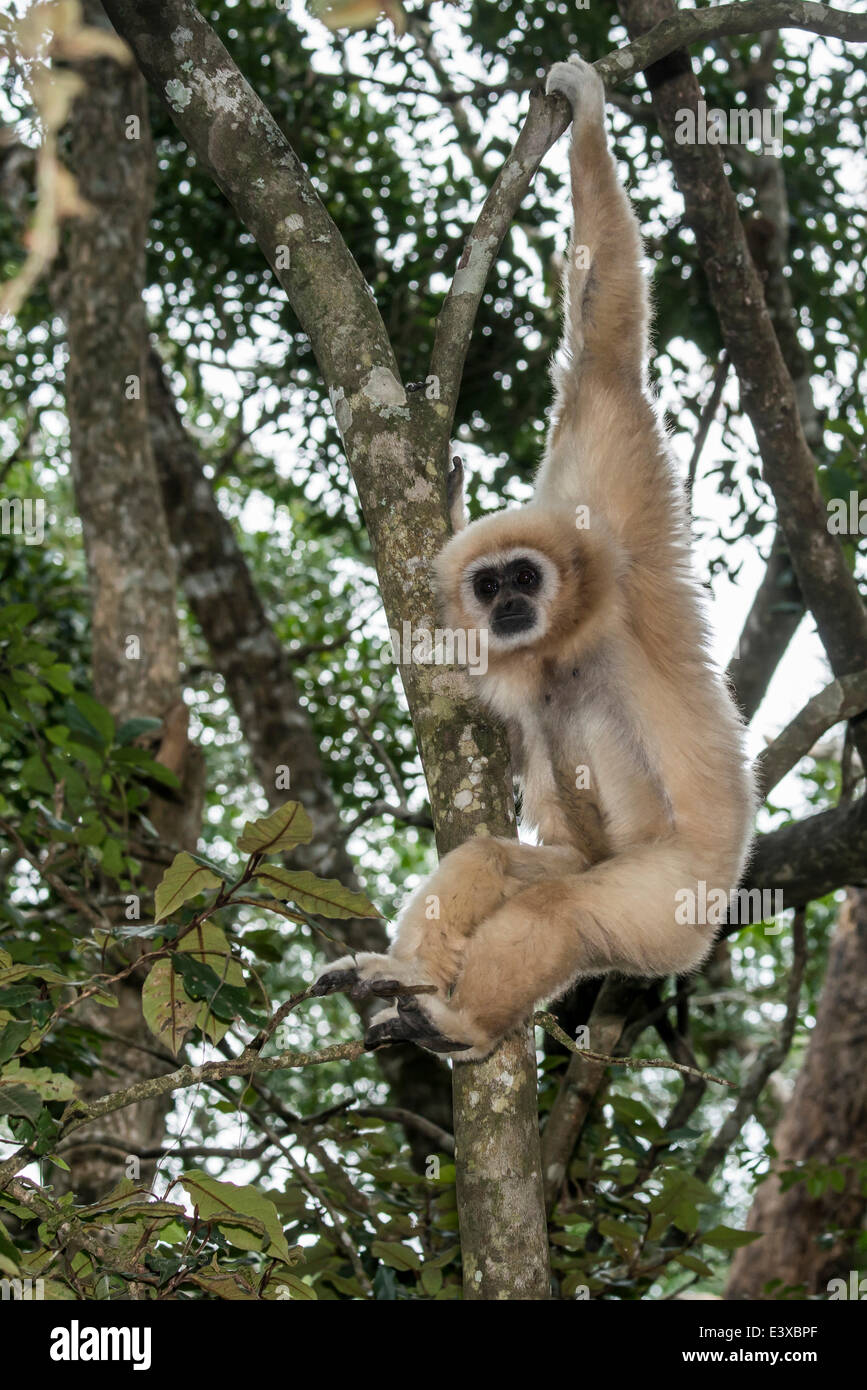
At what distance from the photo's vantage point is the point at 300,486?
294 inches

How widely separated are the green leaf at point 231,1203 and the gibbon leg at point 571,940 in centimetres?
74

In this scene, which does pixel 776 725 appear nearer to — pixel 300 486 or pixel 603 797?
pixel 300 486

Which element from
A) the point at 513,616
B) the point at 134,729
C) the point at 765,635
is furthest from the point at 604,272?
the point at 765,635

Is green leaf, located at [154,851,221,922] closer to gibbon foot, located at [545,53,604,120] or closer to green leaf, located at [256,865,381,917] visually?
green leaf, located at [256,865,381,917]

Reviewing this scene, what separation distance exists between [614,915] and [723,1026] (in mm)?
7304

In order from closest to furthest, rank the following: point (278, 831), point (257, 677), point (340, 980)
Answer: point (278, 831), point (340, 980), point (257, 677)

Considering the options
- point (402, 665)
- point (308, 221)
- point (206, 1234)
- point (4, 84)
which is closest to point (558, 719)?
point (402, 665)

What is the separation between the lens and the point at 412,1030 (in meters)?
3.10

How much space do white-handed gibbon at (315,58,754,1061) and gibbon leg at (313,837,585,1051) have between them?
16mm

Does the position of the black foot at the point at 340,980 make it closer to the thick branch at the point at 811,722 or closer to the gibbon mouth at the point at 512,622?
the gibbon mouth at the point at 512,622

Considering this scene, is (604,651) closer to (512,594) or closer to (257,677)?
(512,594)

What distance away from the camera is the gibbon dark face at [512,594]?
12.5 ft

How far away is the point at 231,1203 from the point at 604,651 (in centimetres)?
214

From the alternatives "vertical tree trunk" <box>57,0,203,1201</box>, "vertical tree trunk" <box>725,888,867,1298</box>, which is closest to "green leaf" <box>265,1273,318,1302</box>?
"vertical tree trunk" <box>57,0,203,1201</box>
